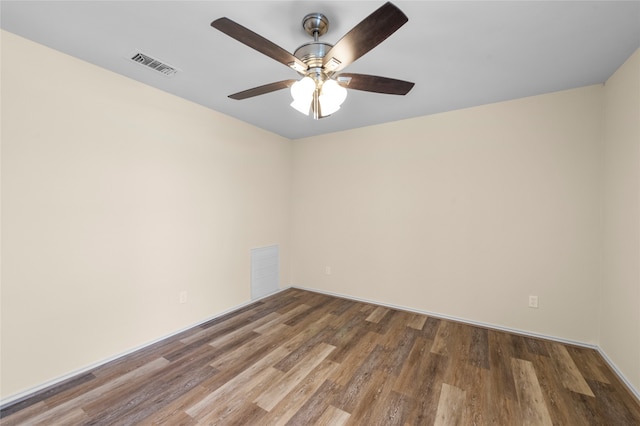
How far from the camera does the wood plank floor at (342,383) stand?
160cm

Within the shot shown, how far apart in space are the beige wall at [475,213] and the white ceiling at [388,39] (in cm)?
50

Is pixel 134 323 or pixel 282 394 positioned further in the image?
pixel 134 323

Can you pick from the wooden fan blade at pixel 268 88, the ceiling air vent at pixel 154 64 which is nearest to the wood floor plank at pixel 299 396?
the wooden fan blade at pixel 268 88

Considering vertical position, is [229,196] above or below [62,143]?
below

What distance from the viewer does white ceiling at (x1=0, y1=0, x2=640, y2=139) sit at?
1.44m

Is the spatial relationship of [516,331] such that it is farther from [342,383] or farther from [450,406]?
[342,383]

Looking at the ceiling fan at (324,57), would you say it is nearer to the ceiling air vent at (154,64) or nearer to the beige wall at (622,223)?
the ceiling air vent at (154,64)

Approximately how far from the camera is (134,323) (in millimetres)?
2316

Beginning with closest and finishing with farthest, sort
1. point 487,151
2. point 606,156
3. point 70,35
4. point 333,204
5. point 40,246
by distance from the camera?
point 70,35
point 40,246
point 606,156
point 487,151
point 333,204

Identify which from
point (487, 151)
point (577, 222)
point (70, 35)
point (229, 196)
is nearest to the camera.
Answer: point (70, 35)

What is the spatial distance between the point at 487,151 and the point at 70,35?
3687mm

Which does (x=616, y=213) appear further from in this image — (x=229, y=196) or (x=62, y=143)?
(x=62, y=143)

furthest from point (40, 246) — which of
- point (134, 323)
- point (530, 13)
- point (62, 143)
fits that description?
point (530, 13)

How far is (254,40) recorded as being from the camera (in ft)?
3.97
